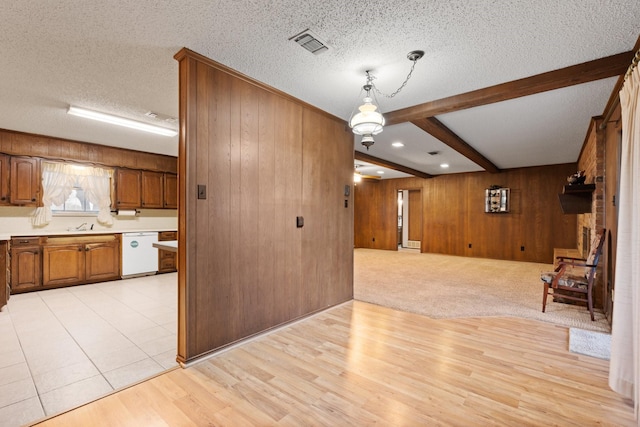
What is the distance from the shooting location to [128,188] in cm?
600

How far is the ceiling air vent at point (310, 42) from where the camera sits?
2.20 meters

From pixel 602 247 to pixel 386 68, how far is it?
134 inches

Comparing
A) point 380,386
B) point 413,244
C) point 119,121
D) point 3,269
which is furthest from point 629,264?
point 413,244

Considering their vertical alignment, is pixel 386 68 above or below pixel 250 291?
above

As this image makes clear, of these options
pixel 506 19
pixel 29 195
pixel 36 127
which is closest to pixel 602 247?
pixel 506 19

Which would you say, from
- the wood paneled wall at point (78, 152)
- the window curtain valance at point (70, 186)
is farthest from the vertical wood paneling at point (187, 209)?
the window curtain valance at point (70, 186)

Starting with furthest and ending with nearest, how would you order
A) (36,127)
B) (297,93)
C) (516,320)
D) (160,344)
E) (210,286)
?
1. (36,127)
2. (516,320)
3. (297,93)
4. (160,344)
5. (210,286)

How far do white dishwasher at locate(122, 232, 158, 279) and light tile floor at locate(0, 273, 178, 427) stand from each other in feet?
3.76

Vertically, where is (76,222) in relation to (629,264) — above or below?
above

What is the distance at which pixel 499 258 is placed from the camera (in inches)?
326

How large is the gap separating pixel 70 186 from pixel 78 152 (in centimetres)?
62

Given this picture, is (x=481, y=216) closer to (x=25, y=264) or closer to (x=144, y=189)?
(x=144, y=189)

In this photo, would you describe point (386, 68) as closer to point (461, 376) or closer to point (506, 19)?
point (506, 19)

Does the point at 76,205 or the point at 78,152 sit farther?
the point at 76,205
